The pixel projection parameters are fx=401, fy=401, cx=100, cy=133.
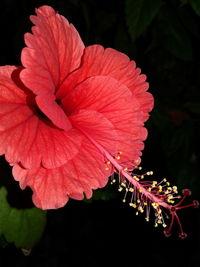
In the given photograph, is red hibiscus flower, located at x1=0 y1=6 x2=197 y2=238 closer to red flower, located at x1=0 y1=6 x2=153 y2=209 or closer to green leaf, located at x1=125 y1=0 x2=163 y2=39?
red flower, located at x1=0 y1=6 x2=153 y2=209

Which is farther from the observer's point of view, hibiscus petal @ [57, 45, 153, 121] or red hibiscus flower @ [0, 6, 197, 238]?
hibiscus petal @ [57, 45, 153, 121]

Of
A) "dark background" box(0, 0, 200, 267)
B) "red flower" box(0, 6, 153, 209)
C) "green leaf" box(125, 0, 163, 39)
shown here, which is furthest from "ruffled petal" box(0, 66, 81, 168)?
"green leaf" box(125, 0, 163, 39)

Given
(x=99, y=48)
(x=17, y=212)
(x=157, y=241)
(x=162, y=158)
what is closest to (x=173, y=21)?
(x=162, y=158)

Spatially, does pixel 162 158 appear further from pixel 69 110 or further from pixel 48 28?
pixel 48 28

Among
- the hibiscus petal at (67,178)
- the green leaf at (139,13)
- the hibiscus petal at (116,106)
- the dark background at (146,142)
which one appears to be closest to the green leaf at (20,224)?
the dark background at (146,142)

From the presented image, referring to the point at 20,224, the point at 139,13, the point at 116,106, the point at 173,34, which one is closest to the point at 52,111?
the point at 116,106

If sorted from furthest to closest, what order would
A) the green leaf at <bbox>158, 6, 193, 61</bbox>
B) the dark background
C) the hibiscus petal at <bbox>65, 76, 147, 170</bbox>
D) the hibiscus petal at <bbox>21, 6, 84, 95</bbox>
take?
1. the green leaf at <bbox>158, 6, 193, 61</bbox>
2. the dark background
3. the hibiscus petal at <bbox>65, 76, 147, 170</bbox>
4. the hibiscus petal at <bbox>21, 6, 84, 95</bbox>

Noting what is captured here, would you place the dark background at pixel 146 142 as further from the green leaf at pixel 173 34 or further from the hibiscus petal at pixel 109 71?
the hibiscus petal at pixel 109 71
